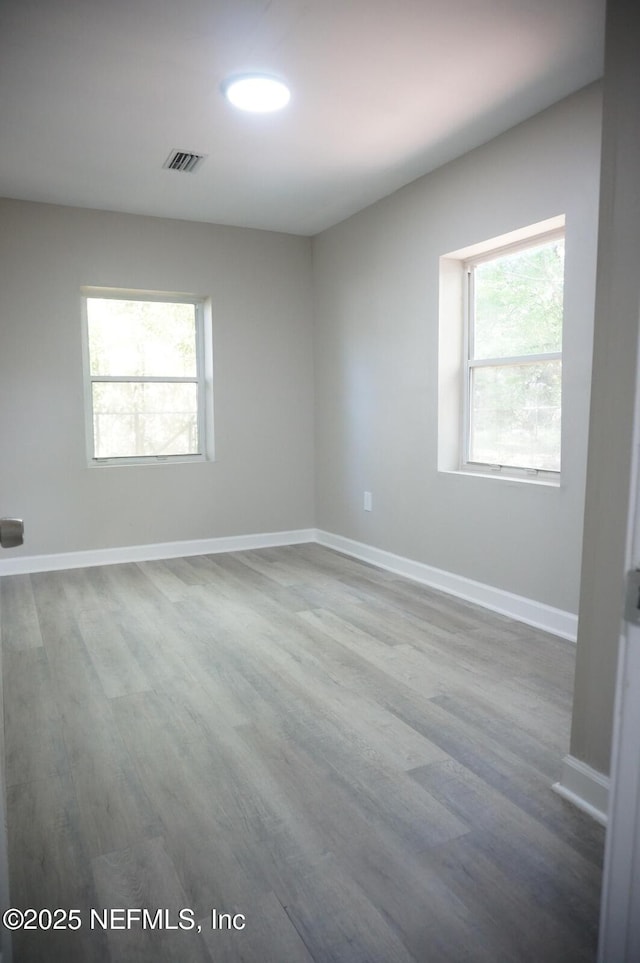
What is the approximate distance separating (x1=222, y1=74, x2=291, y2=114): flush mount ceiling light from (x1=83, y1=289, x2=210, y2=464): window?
85.3 inches

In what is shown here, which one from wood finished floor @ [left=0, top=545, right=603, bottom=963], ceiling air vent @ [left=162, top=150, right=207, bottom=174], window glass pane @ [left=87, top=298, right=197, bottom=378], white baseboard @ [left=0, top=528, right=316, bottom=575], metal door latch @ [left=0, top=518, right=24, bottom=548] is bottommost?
wood finished floor @ [left=0, top=545, right=603, bottom=963]

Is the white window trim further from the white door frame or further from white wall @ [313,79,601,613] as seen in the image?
the white door frame

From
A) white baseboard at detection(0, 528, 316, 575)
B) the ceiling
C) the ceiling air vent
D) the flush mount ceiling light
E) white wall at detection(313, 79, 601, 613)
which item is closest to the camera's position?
the ceiling

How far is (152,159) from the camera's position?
355 centimetres

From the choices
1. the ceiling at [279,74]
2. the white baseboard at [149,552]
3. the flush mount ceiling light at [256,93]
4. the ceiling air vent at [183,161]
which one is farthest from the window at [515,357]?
the white baseboard at [149,552]

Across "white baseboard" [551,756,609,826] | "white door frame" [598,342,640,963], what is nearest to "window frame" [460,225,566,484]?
"white baseboard" [551,756,609,826]

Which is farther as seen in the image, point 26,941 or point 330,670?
point 330,670

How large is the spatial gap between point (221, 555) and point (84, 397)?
5.08 ft

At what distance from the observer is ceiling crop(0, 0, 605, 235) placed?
2.25 m

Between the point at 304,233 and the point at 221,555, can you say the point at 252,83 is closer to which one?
the point at 304,233

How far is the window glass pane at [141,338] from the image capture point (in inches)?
184

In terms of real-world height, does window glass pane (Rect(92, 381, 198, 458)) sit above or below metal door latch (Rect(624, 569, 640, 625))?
above

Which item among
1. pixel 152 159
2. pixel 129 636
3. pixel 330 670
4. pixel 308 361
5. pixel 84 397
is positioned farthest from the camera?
pixel 308 361

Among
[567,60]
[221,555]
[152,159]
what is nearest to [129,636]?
[221,555]
